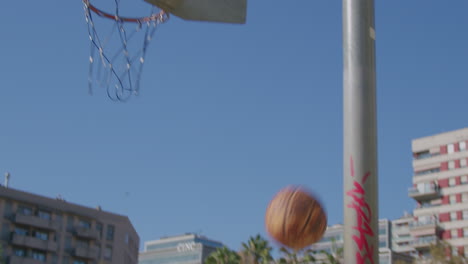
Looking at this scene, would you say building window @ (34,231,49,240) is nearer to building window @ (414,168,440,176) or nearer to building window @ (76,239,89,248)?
building window @ (76,239,89,248)

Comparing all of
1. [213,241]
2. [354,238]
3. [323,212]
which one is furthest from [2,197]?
[213,241]

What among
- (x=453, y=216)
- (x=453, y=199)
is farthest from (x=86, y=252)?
(x=453, y=199)

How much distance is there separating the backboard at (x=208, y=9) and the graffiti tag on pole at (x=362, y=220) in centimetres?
372

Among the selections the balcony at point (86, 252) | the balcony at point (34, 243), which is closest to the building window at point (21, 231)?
the balcony at point (34, 243)

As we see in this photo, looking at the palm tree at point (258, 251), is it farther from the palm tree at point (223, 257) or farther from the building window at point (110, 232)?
the building window at point (110, 232)

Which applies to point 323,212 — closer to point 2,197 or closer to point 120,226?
point 2,197

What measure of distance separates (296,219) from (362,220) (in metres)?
5.07

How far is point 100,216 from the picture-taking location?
282 feet

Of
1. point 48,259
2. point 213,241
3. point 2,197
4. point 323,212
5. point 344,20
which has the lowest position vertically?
point 323,212

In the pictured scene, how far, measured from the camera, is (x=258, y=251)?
43812 millimetres

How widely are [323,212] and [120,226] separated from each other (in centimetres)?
7494

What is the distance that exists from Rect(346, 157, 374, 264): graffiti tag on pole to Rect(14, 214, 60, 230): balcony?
6755 cm

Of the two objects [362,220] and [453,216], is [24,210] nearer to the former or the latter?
[453,216]

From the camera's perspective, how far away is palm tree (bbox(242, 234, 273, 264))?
143ft
